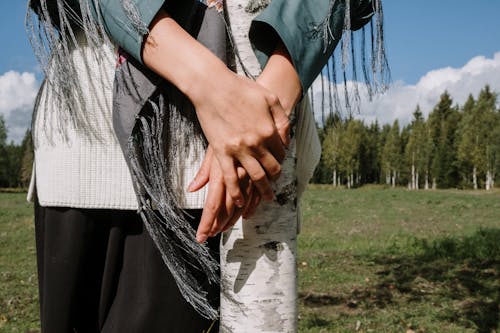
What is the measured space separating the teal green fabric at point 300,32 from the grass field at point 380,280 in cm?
425

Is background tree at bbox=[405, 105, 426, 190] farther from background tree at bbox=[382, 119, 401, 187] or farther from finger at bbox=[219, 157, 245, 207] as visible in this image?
finger at bbox=[219, 157, 245, 207]

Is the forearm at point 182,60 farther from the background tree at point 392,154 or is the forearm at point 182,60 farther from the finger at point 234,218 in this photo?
the background tree at point 392,154

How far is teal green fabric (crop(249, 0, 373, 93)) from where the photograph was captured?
3.14 ft

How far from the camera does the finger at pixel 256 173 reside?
88 centimetres

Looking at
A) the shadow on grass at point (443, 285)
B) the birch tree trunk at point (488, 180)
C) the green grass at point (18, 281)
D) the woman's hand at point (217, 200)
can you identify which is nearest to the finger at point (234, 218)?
the woman's hand at point (217, 200)

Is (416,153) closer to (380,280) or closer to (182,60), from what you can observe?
(380,280)

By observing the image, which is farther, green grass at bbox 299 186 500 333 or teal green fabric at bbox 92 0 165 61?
green grass at bbox 299 186 500 333

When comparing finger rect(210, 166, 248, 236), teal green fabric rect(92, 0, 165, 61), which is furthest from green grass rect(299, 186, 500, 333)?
teal green fabric rect(92, 0, 165, 61)

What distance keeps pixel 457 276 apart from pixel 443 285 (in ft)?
1.86

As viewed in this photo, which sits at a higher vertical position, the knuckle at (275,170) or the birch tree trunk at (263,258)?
the knuckle at (275,170)

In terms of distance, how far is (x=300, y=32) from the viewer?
0.97 m

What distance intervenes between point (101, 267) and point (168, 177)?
1.46ft

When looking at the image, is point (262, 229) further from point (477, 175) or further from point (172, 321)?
point (477, 175)

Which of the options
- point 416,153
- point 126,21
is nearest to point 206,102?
point 126,21
